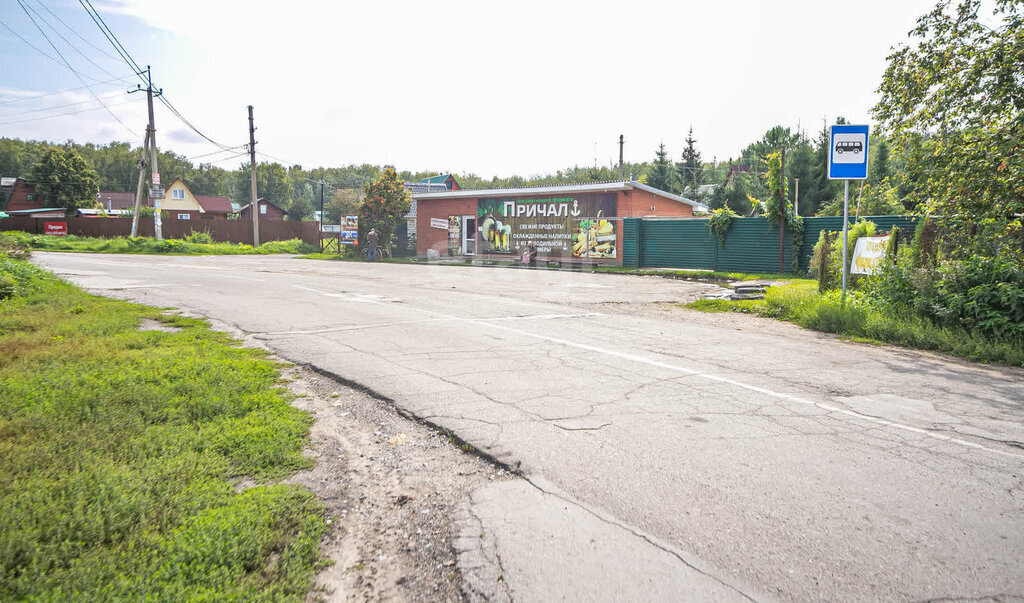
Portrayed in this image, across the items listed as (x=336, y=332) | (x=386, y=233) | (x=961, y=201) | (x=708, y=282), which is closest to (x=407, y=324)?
(x=336, y=332)

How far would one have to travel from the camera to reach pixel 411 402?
534 cm

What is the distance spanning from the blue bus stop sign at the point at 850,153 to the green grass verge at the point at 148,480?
9.26 m

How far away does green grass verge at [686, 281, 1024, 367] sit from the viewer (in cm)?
746

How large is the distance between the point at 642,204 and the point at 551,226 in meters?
4.40

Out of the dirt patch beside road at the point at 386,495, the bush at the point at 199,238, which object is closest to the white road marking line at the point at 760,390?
the dirt patch beside road at the point at 386,495

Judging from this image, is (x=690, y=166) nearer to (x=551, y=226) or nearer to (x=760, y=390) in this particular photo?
(x=551, y=226)

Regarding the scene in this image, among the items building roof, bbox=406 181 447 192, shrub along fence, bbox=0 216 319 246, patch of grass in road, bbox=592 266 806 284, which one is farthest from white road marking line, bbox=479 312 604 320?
building roof, bbox=406 181 447 192

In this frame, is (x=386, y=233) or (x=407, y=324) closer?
(x=407, y=324)

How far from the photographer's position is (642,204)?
27938mm

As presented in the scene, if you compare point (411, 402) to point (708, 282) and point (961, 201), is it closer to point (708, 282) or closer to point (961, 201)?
point (961, 201)

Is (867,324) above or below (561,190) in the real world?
below

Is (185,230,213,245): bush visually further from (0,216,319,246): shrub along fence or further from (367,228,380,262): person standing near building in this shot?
(367,228,380,262): person standing near building

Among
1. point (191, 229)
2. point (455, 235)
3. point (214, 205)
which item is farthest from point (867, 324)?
point (214, 205)

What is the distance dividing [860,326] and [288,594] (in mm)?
9260
